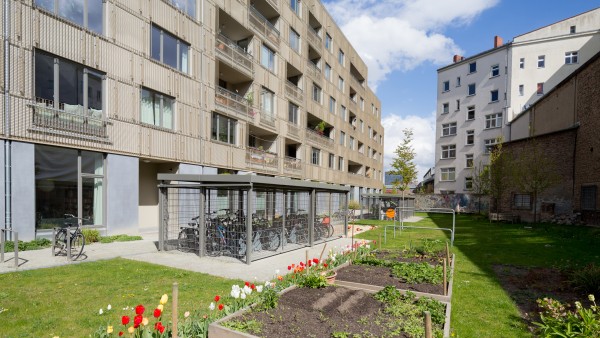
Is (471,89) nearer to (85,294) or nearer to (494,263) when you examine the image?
(494,263)

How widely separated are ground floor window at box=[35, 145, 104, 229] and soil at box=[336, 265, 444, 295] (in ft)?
35.2

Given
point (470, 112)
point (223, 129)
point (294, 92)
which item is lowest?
point (223, 129)

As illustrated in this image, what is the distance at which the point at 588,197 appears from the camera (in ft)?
69.6

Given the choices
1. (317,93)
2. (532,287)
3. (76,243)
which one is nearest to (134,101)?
(76,243)

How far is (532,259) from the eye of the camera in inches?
415

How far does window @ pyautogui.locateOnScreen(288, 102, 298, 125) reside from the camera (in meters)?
26.7

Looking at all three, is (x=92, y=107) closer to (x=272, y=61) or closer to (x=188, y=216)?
(x=188, y=216)

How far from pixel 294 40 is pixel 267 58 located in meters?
4.93

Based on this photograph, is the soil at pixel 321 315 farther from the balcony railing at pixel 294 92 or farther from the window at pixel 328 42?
the window at pixel 328 42

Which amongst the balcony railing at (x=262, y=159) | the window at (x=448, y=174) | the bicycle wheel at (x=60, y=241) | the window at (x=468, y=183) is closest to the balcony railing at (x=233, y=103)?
the balcony railing at (x=262, y=159)

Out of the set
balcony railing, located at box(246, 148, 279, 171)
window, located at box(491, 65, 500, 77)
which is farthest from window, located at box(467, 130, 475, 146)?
balcony railing, located at box(246, 148, 279, 171)

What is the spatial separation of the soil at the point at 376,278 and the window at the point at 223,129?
43.4ft

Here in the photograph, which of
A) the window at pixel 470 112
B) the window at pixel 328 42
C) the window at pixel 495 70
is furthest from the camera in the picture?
the window at pixel 470 112

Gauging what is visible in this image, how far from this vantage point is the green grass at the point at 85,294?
4871 mm
